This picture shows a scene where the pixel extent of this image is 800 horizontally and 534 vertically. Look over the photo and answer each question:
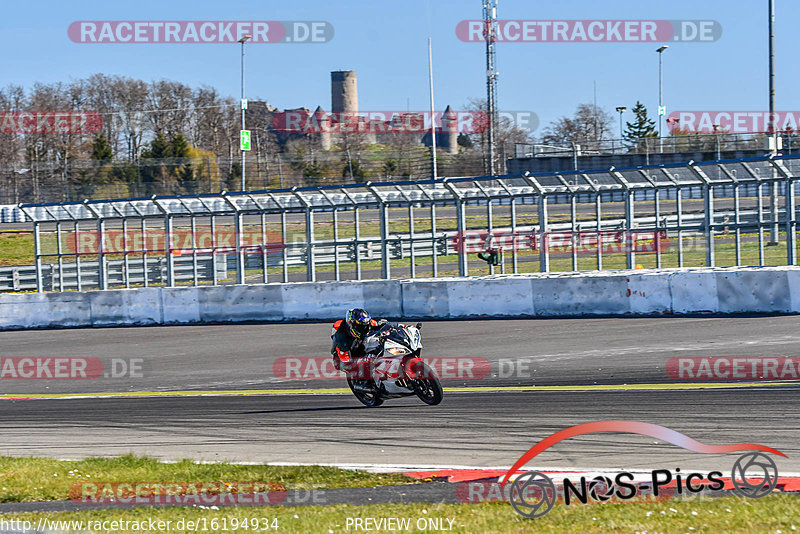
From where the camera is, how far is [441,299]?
1967 centimetres

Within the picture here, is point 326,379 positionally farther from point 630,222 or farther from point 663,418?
point 630,222

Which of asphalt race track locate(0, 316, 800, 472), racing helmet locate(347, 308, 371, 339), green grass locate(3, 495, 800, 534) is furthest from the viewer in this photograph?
racing helmet locate(347, 308, 371, 339)

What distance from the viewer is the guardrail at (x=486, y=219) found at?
1750cm

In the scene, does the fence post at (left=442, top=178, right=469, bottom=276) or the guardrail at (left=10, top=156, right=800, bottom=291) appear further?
A: the fence post at (left=442, top=178, right=469, bottom=276)

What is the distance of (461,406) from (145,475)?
13.2ft

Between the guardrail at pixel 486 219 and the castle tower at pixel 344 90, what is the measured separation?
412 feet

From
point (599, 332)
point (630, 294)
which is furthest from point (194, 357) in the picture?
point (630, 294)

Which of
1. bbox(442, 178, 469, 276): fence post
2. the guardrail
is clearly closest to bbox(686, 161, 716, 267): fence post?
the guardrail

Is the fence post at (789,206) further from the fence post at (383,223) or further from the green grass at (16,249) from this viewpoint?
the green grass at (16,249)

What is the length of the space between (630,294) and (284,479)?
11.6 metres

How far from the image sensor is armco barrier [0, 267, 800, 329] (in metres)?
17.0

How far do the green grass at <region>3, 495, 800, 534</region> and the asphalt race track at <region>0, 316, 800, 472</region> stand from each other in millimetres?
1415

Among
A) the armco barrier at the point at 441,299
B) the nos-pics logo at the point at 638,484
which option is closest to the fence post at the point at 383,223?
the armco barrier at the point at 441,299

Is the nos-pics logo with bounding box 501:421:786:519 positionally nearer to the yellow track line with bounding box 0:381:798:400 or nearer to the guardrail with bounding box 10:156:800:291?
the yellow track line with bounding box 0:381:798:400
